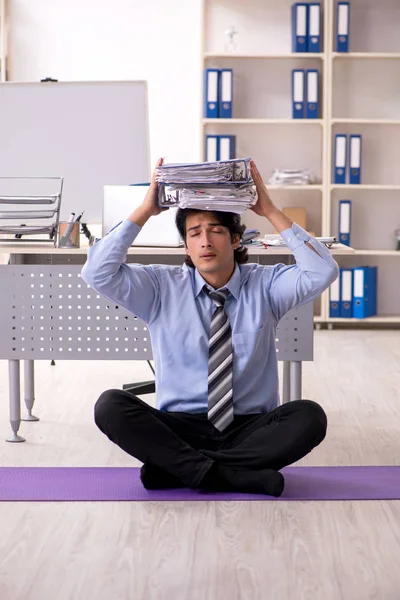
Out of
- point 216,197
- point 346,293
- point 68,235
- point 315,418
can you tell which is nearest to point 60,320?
point 68,235

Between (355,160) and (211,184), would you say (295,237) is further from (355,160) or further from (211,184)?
(355,160)

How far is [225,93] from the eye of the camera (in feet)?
19.9

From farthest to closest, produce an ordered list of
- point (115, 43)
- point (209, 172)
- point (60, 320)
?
point (115, 43)
point (60, 320)
point (209, 172)

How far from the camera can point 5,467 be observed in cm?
288

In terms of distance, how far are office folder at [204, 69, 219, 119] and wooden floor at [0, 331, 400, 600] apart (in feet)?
10.8

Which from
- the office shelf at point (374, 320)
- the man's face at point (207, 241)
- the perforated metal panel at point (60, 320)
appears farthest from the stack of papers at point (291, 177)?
the man's face at point (207, 241)

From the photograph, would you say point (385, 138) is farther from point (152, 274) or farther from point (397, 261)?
point (152, 274)

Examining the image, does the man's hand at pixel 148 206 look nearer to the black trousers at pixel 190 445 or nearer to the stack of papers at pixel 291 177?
the black trousers at pixel 190 445

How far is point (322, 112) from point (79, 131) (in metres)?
2.40

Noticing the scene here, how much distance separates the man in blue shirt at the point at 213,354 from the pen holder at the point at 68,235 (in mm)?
767

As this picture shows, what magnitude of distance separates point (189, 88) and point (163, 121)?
274 mm

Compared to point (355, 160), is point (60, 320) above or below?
below

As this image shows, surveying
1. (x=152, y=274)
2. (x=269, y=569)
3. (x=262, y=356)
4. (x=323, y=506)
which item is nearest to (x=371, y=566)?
(x=269, y=569)

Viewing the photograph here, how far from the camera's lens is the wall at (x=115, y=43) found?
6.29m
